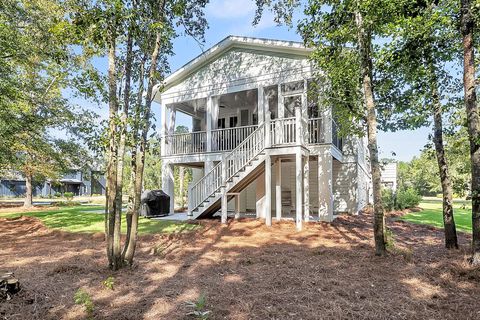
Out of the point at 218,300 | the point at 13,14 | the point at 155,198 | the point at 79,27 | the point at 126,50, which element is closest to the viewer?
the point at 218,300

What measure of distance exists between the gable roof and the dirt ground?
6251mm

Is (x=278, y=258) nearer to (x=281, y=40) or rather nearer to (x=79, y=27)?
(x=79, y=27)

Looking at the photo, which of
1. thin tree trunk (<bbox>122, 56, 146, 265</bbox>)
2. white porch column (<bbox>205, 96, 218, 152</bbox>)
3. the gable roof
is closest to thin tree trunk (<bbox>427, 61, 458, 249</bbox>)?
the gable roof

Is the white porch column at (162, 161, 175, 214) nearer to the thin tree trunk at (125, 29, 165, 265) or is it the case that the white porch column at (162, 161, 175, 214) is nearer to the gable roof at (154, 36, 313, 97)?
the gable roof at (154, 36, 313, 97)

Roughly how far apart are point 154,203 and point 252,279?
29.7 ft

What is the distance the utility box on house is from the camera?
1249 centimetres

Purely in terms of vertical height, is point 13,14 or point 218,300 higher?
point 13,14

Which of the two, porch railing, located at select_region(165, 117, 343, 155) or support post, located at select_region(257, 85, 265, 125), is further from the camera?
support post, located at select_region(257, 85, 265, 125)

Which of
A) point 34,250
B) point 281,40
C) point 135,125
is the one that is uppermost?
point 281,40

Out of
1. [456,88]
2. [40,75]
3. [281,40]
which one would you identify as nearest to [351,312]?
[456,88]

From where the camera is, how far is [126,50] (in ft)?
17.5

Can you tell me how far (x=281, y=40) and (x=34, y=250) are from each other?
1065cm

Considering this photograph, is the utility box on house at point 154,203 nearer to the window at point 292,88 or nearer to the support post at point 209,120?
the support post at point 209,120

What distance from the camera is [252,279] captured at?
452 cm
